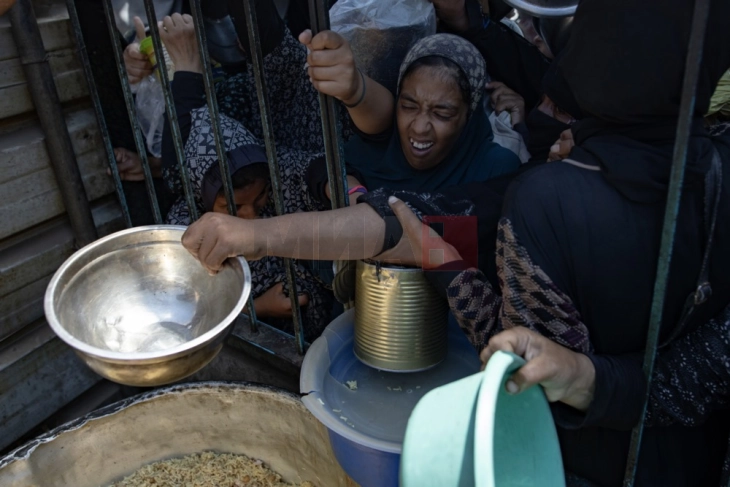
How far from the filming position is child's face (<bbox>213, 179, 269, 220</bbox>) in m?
2.28

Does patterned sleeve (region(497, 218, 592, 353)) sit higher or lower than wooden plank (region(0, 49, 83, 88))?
lower

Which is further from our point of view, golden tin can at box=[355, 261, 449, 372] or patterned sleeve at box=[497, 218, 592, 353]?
golden tin can at box=[355, 261, 449, 372]

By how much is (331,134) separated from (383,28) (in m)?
0.72

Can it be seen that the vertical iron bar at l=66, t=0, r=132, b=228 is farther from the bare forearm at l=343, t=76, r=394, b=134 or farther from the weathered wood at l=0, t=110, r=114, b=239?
the bare forearm at l=343, t=76, r=394, b=134

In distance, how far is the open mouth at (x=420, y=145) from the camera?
2.01 metres

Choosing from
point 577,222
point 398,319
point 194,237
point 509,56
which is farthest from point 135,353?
point 509,56

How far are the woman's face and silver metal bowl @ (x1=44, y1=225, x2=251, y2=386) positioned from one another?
794 millimetres

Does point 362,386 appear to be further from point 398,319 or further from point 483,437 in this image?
point 483,437

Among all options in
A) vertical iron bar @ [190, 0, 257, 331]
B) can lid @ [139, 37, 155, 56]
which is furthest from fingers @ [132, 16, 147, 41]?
vertical iron bar @ [190, 0, 257, 331]

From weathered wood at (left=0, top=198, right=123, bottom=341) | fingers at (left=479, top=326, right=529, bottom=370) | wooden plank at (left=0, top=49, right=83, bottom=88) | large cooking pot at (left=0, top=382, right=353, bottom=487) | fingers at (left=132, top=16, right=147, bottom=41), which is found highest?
fingers at (left=132, top=16, right=147, bottom=41)

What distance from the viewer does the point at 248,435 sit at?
222cm

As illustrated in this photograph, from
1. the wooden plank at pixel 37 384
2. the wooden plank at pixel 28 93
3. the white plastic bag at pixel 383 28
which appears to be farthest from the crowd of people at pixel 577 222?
the wooden plank at pixel 37 384

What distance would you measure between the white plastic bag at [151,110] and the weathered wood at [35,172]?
0.75ft

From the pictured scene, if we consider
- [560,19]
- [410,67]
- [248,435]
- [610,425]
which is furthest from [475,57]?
[248,435]
